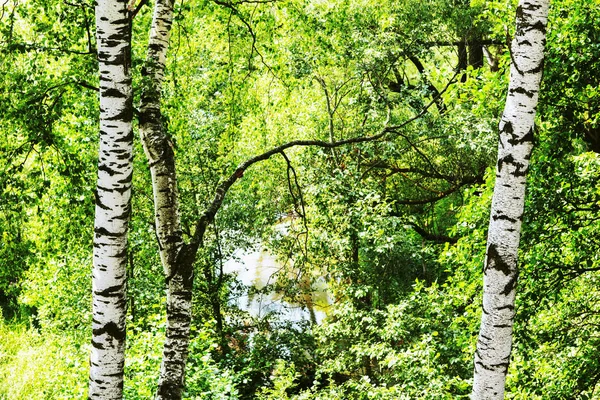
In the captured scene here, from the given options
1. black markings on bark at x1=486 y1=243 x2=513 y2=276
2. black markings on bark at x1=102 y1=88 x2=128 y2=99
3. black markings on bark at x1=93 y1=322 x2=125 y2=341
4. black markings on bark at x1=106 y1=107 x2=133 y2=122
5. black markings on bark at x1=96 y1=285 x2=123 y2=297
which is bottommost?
black markings on bark at x1=93 y1=322 x2=125 y2=341

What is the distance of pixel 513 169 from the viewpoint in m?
4.24

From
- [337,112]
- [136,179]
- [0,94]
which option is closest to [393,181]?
[337,112]

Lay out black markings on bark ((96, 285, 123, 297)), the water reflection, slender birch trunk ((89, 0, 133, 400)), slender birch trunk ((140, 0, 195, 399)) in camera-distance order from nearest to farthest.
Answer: slender birch trunk ((89, 0, 133, 400)), black markings on bark ((96, 285, 123, 297)), slender birch trunk ((140, 0, 195, 399)), the water reflection

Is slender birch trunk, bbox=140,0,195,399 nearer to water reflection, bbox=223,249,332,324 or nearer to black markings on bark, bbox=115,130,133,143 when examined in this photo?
black markings on bark, bbox=115,130,133,143

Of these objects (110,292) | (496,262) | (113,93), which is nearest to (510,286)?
(496,262)

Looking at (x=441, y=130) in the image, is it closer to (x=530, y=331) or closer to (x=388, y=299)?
(x=388, y=299)

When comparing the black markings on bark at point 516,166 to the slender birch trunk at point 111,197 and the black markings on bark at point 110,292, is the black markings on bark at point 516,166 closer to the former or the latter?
the slender birch trunk at point 111,197

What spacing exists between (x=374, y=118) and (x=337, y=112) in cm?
184

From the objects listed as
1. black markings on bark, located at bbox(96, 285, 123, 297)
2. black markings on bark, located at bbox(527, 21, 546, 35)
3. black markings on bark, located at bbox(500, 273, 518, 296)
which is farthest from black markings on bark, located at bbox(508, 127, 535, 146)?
black markings on bark, located at bbox(96, 285, 123, 297)

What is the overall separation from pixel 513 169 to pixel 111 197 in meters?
2.59

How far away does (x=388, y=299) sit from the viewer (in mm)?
15164

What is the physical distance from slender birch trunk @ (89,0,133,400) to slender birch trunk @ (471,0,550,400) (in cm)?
241

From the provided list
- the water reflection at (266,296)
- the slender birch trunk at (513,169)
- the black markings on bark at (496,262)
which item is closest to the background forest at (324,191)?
the water reflection at (266,296)

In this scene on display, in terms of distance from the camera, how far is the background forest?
21.0 ft
